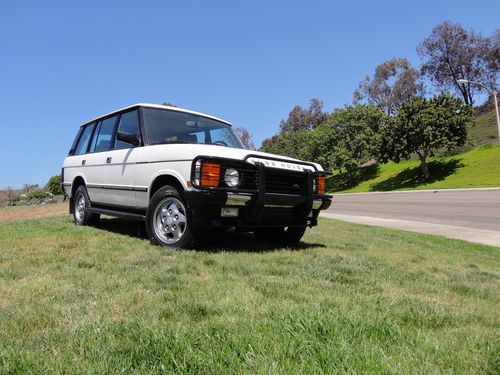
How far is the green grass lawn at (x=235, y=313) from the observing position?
2115mm

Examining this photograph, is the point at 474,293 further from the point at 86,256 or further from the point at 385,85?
the point at 385,85

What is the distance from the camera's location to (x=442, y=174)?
127 ft

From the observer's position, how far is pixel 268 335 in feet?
7.89

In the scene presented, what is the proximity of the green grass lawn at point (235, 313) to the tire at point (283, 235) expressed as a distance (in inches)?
46.9

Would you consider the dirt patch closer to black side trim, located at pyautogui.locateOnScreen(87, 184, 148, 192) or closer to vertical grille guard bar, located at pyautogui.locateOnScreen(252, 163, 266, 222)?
black side trim, located at pyautogui.locateOnScreen(87, 184, 148, 192)

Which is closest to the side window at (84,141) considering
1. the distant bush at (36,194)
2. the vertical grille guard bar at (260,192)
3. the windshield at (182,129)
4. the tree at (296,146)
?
the windshield at (182,129)

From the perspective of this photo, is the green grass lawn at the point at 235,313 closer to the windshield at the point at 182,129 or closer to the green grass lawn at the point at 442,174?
the windshield at the point at 182,129

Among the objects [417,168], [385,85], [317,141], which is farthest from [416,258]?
[385,85]

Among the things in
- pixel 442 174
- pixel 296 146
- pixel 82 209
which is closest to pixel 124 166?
pixel 82 209

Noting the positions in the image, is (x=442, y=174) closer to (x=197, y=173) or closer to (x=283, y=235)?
(x=283, y=235)

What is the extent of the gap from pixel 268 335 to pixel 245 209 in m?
3.01

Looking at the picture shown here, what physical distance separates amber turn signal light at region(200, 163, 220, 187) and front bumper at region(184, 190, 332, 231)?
0.12 m

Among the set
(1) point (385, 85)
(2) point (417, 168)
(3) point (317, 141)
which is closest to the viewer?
(2) point (417, 168)

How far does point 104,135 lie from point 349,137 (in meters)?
44.7
